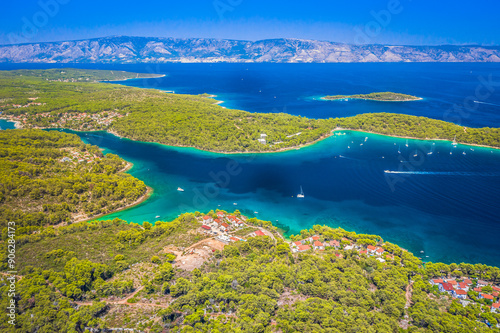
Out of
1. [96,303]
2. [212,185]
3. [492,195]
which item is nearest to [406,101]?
[492,195]

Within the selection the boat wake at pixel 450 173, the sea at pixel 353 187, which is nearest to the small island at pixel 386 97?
the sea at pixel 353 187

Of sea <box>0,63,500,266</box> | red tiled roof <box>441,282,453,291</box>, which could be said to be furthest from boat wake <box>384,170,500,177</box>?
red tiled roof <box>441,282,453,291</box>

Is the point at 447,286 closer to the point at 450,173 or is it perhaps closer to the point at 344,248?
the point at 344,248

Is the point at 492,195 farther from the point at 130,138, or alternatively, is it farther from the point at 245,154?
the point at 130,138

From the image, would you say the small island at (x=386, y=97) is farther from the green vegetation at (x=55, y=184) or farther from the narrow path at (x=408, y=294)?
the narrow path at (x=408, y=294)

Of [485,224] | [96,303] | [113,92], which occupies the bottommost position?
[96,303]

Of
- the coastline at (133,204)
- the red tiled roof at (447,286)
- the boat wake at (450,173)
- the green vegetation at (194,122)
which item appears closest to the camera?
the red tiled roof at (447,286)
